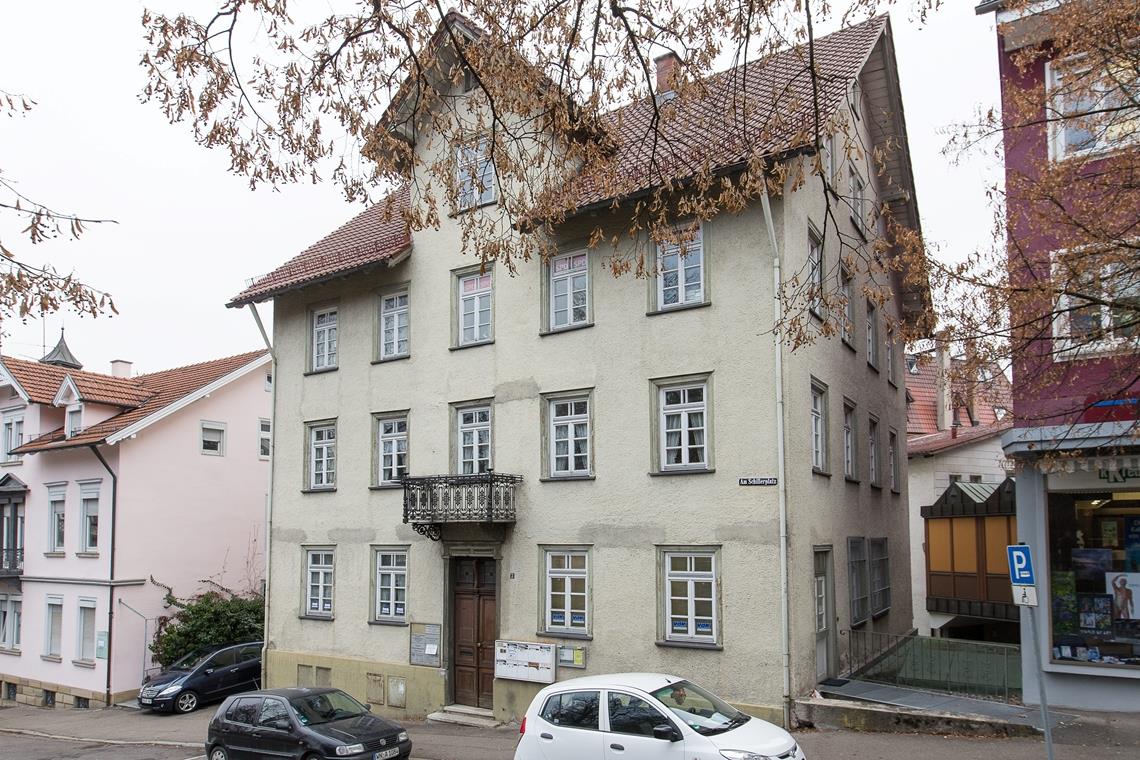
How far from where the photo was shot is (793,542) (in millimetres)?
16359

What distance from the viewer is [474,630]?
20.2 metres

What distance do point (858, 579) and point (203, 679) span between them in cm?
1568

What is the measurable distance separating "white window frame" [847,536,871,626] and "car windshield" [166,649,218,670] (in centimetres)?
1570

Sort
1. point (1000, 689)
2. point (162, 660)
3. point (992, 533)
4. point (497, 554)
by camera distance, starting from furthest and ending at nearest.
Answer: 1. point (162, 660)
2. point (992, 533)
3. point (497, 554)
4. point (1000, 689)

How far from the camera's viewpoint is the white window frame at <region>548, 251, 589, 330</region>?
19203 mm

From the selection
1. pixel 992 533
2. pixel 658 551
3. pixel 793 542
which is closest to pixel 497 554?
pixel 658 551

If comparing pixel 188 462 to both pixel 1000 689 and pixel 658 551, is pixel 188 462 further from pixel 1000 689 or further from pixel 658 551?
pixel 1000 689

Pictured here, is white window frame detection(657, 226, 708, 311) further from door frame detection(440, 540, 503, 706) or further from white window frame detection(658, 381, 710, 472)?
door frame detection(440, 540, 503, 706)

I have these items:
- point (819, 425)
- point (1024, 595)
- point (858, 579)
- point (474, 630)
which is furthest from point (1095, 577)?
point (474, 630)

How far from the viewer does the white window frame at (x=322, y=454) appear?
23.1 m

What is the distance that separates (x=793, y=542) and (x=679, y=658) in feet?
9.03

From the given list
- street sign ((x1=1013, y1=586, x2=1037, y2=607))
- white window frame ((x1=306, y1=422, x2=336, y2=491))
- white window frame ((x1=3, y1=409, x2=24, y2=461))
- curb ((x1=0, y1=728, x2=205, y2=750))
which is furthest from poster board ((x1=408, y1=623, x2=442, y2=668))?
white window frame ((x1=3, y1=409, x2=24, y2=461))

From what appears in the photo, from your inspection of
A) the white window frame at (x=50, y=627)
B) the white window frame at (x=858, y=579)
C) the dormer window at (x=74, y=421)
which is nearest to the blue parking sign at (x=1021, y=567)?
the white window frame at (x=858, y=579)

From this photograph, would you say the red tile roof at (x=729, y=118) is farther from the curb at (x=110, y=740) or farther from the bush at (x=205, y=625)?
the bush at (x=205, y=625)
